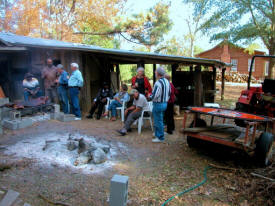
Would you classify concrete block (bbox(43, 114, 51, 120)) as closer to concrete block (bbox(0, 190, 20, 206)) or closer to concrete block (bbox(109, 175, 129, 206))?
concrete block (bbox(0, 190, 20, 206))

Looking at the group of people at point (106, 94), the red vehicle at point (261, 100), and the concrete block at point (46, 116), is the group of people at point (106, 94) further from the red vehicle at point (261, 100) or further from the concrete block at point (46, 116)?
the red vehicle at point (261, 100)

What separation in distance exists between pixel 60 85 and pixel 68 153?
3.74 metres

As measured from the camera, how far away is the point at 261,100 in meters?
5.66

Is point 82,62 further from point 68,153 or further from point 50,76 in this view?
point 68,153

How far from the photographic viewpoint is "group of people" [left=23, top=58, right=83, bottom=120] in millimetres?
7082

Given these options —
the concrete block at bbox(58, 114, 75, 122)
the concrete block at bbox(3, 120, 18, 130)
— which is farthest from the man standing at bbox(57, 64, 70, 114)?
the concrete block at bbox(3, 120, 18, 130)

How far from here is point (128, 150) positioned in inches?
190

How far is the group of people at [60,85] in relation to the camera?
708cm

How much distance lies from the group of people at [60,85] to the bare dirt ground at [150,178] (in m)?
2.39

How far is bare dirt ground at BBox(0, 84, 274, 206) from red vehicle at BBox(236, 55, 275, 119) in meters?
1.63

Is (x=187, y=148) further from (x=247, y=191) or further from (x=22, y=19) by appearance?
(x=22, y=19)

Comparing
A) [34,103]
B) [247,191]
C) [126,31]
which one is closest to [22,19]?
[126,31]

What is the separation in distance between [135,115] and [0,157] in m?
3.14

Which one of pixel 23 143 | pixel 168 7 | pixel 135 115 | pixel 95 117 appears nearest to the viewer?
pixel 23 143
